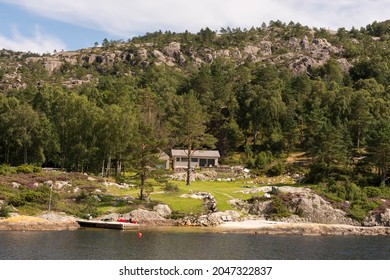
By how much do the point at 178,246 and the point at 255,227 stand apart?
16617 mm

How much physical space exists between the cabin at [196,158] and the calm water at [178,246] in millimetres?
46211

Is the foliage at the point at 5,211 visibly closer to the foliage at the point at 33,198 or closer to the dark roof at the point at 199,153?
the foliage at the point at 33,198

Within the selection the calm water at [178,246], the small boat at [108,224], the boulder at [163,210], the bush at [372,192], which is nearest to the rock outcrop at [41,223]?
the small boat at [108,224]

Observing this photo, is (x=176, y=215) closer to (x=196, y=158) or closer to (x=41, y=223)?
(x=41, y=223)

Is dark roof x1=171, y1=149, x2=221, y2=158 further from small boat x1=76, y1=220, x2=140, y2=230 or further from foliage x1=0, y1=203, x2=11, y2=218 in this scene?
foliage x1=0, y1=203, x2=11, y2=218

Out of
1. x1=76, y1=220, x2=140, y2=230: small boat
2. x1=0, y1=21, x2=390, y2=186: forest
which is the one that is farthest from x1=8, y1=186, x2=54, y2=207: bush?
x1=0, y1=21, x2=390, y2=186: forest

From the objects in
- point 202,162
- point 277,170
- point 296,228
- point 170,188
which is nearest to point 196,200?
point 170,188

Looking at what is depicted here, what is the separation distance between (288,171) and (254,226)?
109ft

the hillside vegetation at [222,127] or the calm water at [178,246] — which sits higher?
the hillside vegetation at [222,127]

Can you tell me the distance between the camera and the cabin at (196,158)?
3885 inches

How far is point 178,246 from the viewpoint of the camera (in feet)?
138
